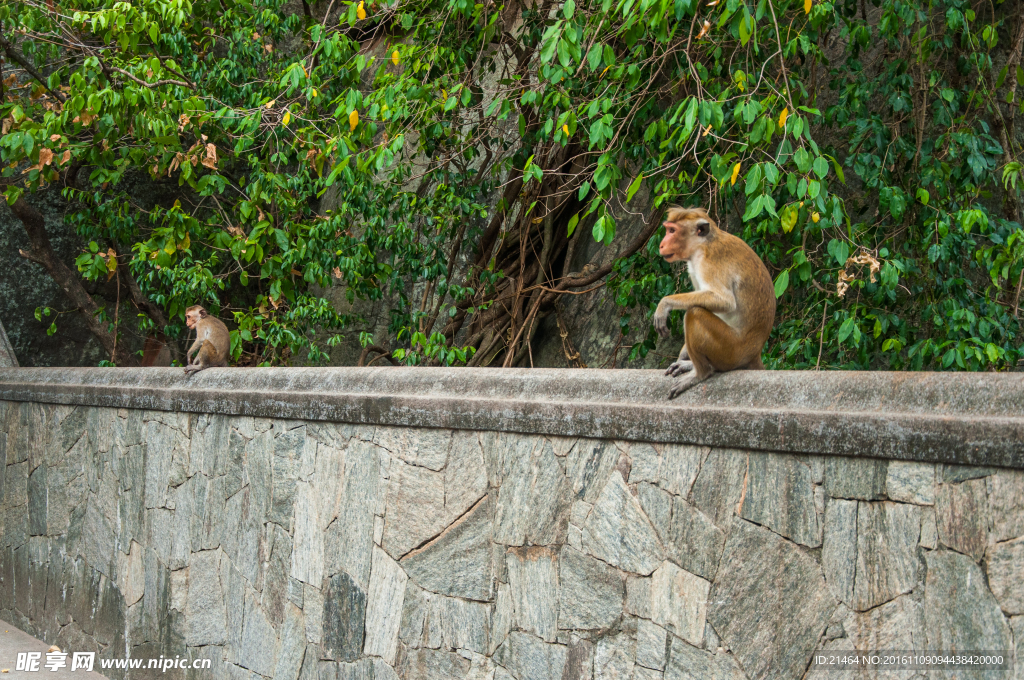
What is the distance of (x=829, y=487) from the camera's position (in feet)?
8.01

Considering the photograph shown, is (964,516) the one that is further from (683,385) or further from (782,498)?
(683,385)

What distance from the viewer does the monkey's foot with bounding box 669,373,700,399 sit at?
2906 mm

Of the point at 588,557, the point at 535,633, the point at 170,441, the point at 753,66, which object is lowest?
the point at 170,441

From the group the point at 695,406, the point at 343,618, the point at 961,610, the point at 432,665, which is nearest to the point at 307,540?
the point at 343,618

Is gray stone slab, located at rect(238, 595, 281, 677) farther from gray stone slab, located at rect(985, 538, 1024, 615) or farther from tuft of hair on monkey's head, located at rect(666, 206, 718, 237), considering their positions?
gray stone slab, located at rect(985, 538, 1024, 615)

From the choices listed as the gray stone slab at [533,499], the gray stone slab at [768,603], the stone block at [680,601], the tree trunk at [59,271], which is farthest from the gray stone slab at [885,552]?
the tree trunk at [59,271]

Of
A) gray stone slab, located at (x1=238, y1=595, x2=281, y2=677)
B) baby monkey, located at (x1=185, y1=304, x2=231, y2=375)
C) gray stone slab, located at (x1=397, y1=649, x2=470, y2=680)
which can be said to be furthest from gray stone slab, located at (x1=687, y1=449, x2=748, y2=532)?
baby monkey, located at (x1=185, y1=304, x2=231, y2=375)

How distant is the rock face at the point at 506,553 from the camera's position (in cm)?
229

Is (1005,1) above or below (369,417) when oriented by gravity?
above

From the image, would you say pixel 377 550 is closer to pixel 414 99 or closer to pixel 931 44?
pixel 414 99

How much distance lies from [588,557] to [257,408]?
87.2 inches

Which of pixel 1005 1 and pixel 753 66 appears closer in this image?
pixel 753 66

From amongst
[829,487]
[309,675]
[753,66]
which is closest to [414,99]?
[753,66]

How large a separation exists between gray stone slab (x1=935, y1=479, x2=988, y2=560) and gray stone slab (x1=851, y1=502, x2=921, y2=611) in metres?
0.06
